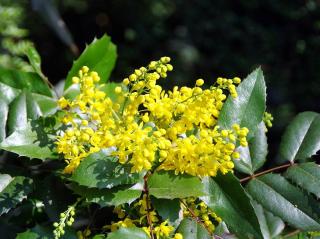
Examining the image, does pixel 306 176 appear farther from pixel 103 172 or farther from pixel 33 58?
pixel 33 58

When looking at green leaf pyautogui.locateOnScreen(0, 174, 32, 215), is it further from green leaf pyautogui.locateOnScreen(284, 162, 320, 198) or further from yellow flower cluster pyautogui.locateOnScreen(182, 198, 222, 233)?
green leaf pyautogui.locateOnScreen(284, 162, 320, 198)

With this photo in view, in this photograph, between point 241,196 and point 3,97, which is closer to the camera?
point 241,196

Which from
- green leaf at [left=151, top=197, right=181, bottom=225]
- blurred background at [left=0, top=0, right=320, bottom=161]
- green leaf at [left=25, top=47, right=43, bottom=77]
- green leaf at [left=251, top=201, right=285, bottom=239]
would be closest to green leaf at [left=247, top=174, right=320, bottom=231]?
green leaf at [left=251, top=201, right=285, bottom=239]

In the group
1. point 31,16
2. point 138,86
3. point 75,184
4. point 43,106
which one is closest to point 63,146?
point 75,184

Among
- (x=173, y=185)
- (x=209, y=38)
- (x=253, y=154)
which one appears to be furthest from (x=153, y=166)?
(x=209, y=38)

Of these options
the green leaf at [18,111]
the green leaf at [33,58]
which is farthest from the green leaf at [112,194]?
the green leaf at [33,58]

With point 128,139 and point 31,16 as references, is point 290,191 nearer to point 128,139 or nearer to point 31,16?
point 128,139

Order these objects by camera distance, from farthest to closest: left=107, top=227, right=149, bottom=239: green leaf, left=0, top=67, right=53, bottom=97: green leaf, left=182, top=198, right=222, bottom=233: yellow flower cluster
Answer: left=0, top=67, right=53, bottom=97: green leaf → left=182, top=198, right=222, bottom=233: yellow flower cluster → left=107, top=227, right=149, bottom=239: green leaf
